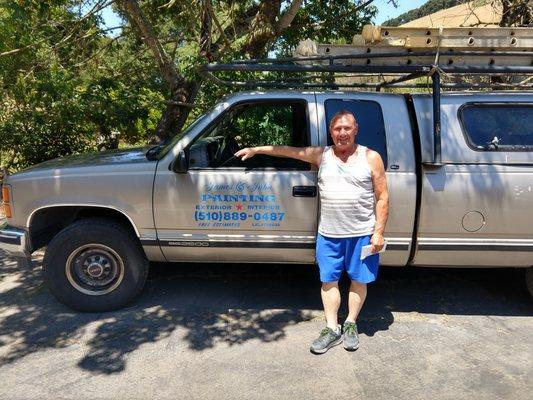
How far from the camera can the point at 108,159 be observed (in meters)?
4.14

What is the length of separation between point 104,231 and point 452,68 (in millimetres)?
3016

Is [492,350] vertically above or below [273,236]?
below

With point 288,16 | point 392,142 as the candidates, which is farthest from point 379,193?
point 288,16

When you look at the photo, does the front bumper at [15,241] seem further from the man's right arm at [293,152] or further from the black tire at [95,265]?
the man's right arm at [293,152]

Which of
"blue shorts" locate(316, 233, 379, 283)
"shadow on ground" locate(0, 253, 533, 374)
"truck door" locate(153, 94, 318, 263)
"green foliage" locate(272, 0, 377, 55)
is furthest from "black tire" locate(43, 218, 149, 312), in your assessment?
"green foliage" locate(272, 0, 377, 55)

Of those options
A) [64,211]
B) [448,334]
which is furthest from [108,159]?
[448,334]

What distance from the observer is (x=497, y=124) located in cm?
369

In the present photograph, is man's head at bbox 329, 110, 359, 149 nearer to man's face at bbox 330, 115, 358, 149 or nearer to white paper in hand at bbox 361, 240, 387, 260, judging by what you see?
man's face at bbox 330, 115, 358, 149

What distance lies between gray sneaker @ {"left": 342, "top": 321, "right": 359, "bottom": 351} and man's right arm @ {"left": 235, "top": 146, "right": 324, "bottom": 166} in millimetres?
1250

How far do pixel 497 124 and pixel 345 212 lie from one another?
1459 millimetres

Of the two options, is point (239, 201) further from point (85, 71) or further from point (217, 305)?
point (85, 71)

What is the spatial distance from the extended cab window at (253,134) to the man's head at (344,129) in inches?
17.7

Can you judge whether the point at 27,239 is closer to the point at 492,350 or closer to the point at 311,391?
the point at 311,391

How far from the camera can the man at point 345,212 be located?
3.31 metres
